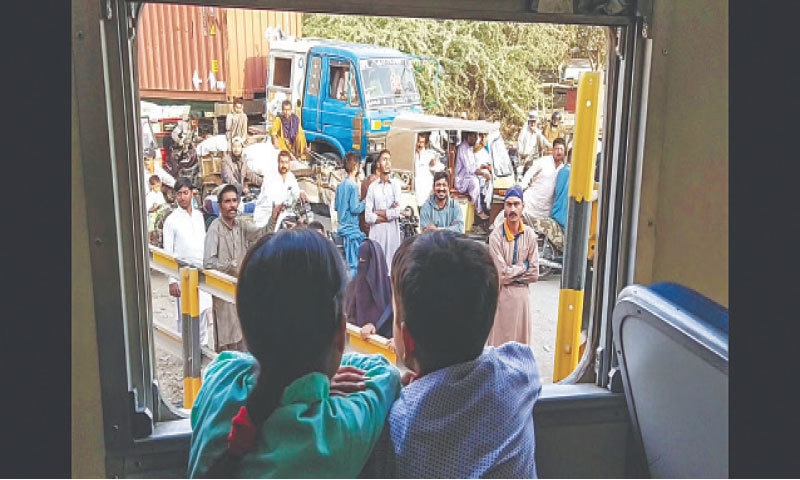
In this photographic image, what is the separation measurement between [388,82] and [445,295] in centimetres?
628

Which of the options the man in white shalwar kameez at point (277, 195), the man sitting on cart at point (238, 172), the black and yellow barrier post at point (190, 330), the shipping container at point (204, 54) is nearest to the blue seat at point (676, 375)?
the black and yellow barrier post at point (190, 330)

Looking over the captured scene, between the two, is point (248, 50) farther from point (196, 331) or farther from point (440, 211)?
point (196, 331)

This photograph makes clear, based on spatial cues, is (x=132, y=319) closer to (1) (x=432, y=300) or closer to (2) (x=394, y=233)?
(1) (x=432, y=300)

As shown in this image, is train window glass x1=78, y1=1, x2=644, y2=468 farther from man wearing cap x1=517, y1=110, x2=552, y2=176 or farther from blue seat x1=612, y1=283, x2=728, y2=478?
man wearing cap x1=517, y1=110, x2=552, y2=176

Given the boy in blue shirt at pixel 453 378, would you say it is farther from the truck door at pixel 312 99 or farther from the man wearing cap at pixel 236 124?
the truck door at pixel 312 99

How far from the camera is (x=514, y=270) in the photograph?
3662mm

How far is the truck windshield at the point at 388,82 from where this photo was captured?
739cm

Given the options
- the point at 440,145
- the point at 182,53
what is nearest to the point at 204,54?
the point at 182,53

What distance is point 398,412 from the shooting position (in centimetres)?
145

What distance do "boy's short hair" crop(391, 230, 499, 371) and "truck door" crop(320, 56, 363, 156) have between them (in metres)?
5.80

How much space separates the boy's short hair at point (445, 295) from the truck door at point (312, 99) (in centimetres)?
610

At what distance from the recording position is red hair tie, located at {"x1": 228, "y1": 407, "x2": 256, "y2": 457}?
1.35m

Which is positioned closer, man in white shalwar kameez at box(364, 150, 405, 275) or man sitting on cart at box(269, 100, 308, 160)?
man in white shalwar kameez at box(364, 150, 405, 275)

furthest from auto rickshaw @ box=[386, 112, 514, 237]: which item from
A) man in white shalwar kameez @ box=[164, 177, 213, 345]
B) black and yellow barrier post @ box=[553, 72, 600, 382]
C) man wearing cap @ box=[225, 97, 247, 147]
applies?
black and yellow barrier post @ box=[553, 72, 600, 382]
